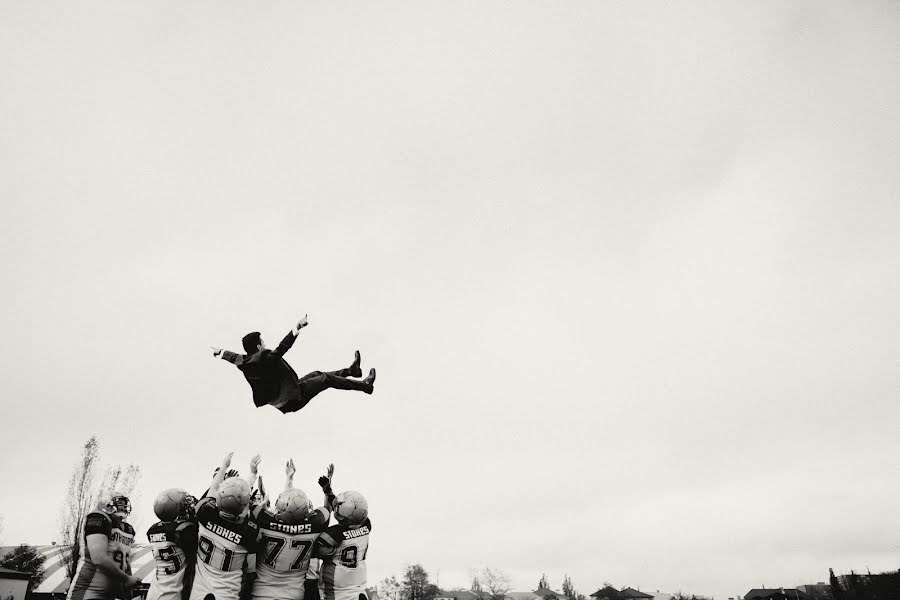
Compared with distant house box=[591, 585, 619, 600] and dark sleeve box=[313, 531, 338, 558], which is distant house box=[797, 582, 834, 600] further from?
dark sleeve box=[313, 531, 338, 558]

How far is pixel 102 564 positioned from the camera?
6879 mm

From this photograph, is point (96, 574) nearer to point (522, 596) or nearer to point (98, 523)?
point (98, 523)

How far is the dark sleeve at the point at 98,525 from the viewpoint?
698cm

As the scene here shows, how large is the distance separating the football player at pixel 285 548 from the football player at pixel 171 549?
903 millimetres

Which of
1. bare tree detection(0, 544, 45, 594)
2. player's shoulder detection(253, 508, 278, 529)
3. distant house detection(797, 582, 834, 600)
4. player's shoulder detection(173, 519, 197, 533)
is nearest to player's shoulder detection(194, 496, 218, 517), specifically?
player's shoulder detection(173, 519, 197, 533)

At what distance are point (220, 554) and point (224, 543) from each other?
0.14m

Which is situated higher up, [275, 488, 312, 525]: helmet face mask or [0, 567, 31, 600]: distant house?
[275, 488, 312, 525]: helmet face mask

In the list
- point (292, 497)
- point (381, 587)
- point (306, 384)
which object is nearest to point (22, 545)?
point (306, 384)

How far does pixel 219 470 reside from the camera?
304 inches

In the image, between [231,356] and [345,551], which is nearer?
[345,551]

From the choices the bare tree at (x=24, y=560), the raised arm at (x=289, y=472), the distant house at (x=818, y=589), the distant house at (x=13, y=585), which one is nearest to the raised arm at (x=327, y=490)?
the raised arm at (x=289, y=472)

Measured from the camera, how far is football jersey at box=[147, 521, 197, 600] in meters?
6.71

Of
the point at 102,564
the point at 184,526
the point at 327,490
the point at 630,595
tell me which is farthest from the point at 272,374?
the point at 630,595

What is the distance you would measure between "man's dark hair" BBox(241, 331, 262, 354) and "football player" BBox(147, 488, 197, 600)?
9.03 feet
